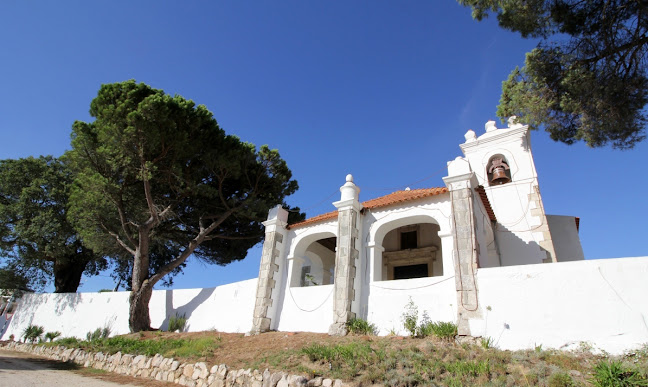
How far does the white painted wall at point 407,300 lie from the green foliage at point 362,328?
0.56 ft

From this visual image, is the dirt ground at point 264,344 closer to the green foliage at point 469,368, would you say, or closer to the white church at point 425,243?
the white church at point 425,243

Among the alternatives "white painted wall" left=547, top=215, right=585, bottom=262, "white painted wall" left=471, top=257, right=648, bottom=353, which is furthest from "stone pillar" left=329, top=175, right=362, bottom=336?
"white painted wall" left=547, top=215, right=585, bottom=262

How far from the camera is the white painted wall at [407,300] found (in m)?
9.67

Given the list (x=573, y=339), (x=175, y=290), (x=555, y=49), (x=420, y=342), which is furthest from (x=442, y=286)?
(x=175, y=290)

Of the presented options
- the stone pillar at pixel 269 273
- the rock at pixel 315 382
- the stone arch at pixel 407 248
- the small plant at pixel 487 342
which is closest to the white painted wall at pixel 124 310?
the stone pillar at pixel 269 273

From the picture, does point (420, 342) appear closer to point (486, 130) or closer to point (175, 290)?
point (486, 130)

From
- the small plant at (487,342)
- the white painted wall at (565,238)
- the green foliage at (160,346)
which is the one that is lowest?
the green foliage at (160,346)

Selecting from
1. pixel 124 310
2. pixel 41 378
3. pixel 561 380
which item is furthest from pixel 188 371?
pixel 124 310

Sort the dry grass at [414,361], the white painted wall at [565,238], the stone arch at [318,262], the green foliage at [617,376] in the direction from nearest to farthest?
the green foliage at [617,376], the dry grass at [414,361], the white painted wall at [565,238], the stone arch at [318,262]

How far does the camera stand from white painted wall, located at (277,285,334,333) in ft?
38.6

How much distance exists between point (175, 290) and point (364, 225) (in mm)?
10494

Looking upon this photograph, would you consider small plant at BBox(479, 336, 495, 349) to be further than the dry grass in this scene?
Yes

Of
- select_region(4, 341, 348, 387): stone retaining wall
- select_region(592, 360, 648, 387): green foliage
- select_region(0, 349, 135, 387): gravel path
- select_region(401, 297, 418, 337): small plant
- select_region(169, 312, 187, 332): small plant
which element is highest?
select_region(401, 297, 418, 337): small plant

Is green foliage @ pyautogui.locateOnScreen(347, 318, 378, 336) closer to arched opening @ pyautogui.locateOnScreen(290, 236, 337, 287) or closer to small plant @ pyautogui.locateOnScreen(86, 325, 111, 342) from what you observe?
arched opening @ pyautogui.locateOnScreen(290, 236, 337, 287)
